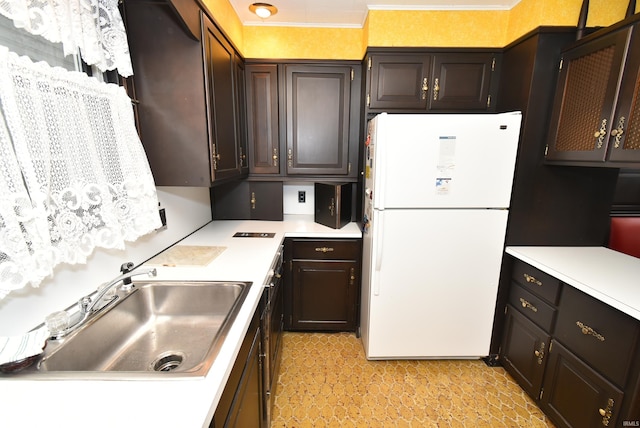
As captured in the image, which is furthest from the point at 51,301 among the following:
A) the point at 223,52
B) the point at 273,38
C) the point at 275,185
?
the point at 273,38

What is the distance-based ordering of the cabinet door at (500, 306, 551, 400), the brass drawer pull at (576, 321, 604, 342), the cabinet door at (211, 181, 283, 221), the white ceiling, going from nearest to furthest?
1. the brass drawer pull at (576, 321, 604, 342)
2. the cabinet door at (500, 306, 551, 400)
3. the white ceiling
4. the cabinet door at (211, 181, 283, 221)

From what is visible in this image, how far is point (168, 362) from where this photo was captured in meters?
1.09

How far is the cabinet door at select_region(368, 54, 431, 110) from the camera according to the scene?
205cm

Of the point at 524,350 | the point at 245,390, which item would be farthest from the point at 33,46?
the point at 524,350

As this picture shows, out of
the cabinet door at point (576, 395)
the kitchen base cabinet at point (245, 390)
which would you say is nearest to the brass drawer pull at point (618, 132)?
the cabinet door at point (576, 395)

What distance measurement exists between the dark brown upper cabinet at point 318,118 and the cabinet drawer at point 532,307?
4.91 feet

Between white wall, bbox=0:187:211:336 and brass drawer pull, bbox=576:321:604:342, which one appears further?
brass drawer pull, bbox=576:321:604:342

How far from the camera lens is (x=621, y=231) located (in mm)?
1879

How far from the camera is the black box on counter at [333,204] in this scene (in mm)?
2299

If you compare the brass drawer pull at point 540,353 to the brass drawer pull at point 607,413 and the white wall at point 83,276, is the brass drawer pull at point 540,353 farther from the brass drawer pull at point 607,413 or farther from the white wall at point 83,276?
the white wall at point 83,276

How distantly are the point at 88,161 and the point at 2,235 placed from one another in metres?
0.34

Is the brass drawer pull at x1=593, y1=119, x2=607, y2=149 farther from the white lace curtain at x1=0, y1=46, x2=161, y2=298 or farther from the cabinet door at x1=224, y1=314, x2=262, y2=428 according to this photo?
the white lace curtain at x1=0, y1=46, x2=161, y2=298

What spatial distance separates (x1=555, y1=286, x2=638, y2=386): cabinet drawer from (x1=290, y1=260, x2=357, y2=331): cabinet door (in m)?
1.31

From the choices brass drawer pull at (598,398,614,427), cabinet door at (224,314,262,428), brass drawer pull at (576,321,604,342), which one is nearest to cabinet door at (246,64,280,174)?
cabinet door at (224,314,262,428)
